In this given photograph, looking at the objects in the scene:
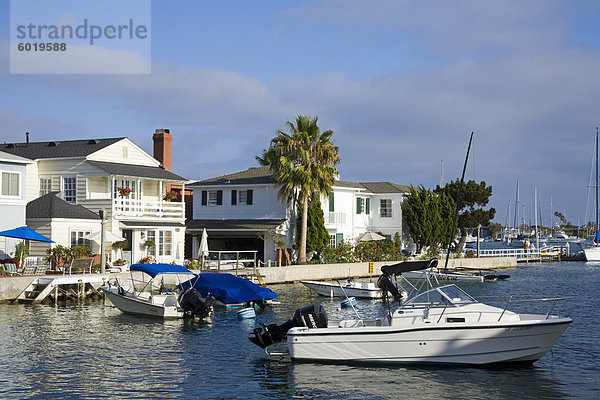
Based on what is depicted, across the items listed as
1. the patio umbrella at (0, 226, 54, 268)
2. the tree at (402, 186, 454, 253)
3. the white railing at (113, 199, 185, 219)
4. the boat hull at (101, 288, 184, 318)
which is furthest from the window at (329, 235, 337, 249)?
the boat hull at (101, 288, 184, 318)

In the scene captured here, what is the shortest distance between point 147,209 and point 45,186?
7.08 metres

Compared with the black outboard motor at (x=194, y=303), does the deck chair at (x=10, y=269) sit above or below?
above

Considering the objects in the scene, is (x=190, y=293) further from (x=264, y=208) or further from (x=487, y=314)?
(x=264, y=208)

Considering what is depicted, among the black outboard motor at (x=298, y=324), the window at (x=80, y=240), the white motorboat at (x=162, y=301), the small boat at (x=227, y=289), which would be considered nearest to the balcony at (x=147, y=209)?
the window at (x=80, y=240)

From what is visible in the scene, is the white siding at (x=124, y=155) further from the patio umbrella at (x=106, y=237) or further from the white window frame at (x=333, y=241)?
the white window frame at (x=333, y=241)

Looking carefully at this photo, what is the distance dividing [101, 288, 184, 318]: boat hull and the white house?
1059 centimetres

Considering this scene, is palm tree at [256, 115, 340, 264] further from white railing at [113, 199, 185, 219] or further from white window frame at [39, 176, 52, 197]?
white window frame at [39, 176, 52, 197]

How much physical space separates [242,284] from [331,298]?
10.5 meters

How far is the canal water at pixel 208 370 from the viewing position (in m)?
18.4

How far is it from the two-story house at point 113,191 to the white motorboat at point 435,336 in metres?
26.8

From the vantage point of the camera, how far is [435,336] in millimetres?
20312

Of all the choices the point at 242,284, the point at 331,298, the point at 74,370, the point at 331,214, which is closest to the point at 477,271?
the point at 331,214

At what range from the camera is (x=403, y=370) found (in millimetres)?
20406

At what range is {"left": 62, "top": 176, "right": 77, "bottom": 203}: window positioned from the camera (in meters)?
46.8
